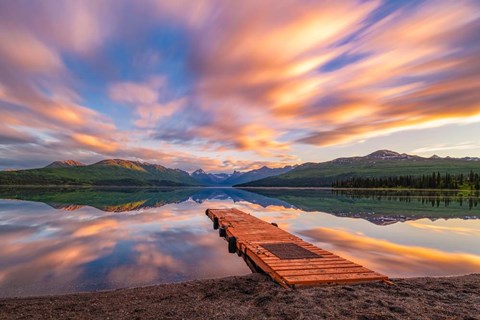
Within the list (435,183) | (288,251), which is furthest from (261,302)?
(435,183)

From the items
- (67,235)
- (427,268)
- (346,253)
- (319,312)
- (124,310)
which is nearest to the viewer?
(319,312)

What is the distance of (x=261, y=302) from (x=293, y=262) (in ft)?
12.7

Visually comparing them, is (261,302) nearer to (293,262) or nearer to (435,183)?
(293,262)

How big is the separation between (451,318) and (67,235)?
79.6 ft

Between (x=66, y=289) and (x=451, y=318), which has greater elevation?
(x=451, y=318)

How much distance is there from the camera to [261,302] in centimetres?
970

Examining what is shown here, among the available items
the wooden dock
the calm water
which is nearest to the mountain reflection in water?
the calm water

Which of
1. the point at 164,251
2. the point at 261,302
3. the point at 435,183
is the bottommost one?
the point at 164,251

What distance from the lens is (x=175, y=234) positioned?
24734 mm

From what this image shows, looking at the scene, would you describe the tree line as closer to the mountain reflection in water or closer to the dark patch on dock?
the mountain reflection in water

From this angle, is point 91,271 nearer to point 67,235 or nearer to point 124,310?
point 124,310

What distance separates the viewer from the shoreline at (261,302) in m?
8.62

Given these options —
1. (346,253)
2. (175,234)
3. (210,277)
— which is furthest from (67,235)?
(346,253)

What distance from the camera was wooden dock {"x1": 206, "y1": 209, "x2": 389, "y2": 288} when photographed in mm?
11202
